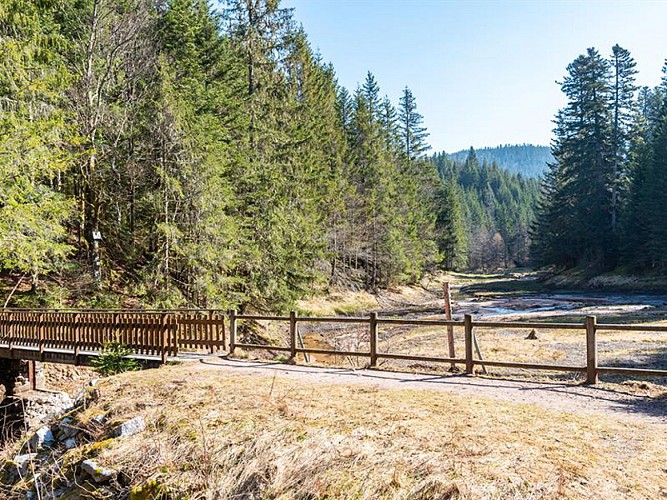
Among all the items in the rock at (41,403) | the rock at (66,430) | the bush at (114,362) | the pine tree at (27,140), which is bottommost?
the rock at (41,403)

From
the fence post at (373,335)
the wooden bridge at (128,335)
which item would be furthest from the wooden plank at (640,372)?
the fence post at (373,335)

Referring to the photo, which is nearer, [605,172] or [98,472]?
[98,472]

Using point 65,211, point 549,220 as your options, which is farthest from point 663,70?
point 65,211

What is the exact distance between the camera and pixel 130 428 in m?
6.56

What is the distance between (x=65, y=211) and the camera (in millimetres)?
15219

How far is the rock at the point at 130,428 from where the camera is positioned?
21.4 feet

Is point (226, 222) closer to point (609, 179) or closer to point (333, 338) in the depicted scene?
point (333, 338)

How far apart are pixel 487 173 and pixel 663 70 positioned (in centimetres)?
10316

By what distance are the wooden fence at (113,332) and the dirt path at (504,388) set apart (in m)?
1.52

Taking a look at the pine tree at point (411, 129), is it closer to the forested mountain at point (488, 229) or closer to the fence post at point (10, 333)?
the forested mountain at point (488, 229)

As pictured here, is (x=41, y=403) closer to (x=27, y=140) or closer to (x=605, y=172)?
(x=27, y=140)

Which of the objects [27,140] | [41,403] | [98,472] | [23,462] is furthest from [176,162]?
[98,472]

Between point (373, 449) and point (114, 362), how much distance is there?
29.1 ft

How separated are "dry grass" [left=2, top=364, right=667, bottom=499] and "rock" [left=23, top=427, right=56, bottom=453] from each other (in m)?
0.71
